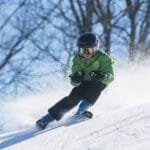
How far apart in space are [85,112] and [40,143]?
1.50 metres

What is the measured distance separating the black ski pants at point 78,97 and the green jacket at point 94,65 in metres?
0.14

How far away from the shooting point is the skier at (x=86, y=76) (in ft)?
25.1

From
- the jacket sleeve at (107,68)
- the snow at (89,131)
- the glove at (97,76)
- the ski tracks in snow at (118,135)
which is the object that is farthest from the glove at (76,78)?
the ski tracks in snow at (118,135)

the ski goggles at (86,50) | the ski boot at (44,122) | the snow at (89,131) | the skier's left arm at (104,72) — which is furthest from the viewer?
the ski goggles at (86,50)

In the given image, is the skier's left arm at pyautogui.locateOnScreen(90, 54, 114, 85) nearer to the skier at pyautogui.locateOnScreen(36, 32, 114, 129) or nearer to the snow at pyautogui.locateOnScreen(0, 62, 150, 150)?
the skier at pyautogui.locateOnScreen(36, 32, 114, 129)

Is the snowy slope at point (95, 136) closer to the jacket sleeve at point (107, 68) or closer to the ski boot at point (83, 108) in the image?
the ski boot at point (83, 108)

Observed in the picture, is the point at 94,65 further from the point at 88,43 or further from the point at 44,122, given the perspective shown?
the point at 44,122

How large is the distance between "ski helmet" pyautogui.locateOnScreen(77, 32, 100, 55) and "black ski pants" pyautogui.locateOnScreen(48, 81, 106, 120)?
1.43 feet

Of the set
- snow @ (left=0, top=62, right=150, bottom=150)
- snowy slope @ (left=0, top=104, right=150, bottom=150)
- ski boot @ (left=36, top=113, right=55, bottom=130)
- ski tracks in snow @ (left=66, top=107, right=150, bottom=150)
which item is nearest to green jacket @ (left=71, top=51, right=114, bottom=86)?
snow @ (left=0, top=62, right=150, bottom=150)

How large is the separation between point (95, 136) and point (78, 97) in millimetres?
1509

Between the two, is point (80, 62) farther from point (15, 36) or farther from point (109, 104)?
point (15, 36)

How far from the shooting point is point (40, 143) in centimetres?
631

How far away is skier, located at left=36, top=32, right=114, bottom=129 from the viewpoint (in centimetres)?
766

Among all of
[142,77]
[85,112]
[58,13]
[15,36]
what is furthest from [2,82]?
[85,112]
